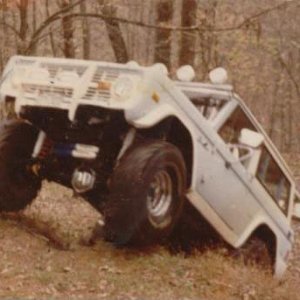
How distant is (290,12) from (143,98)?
2842cm

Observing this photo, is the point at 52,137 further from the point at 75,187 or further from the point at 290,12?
the point at 290,12

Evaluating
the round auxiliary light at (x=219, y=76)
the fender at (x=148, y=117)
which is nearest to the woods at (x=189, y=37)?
the round auxiliary light at (x=219, y=76)

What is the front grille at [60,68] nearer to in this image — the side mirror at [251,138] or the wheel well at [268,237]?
the side mirror at [251,138]

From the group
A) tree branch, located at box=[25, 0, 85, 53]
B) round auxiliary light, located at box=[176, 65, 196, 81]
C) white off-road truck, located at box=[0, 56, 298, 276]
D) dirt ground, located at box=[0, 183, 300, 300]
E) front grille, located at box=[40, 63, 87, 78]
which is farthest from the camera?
tree branch, located at box=[25, 0, 85, 53]

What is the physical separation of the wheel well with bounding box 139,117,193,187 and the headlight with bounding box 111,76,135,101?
0.59m

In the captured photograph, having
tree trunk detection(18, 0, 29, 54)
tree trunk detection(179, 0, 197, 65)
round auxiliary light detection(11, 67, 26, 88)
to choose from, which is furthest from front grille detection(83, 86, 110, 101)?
tree trunk detection(179, 0, 197, 65)

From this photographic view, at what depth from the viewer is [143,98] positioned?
658cm

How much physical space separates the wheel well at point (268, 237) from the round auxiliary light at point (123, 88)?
9.80ft

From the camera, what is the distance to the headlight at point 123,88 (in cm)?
663

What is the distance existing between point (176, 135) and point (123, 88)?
3.25 ft

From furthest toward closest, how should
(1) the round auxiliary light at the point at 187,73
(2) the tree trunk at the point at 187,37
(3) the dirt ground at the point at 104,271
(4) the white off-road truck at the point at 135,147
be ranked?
(2) the tree trunk at the point at 187,37
(1) the round auxiliary light at the point at 187,73
(4) the white off-road truck at the point at 135,147
(3) the dirt ground at the point at 104,271

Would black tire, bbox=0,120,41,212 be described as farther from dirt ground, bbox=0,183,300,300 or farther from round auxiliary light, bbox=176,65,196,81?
round auxiliary light, bbox=176,65,196,81

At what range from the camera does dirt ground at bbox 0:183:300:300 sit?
6.34m

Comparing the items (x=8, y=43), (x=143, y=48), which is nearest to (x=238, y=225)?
(x=8, y=43)
